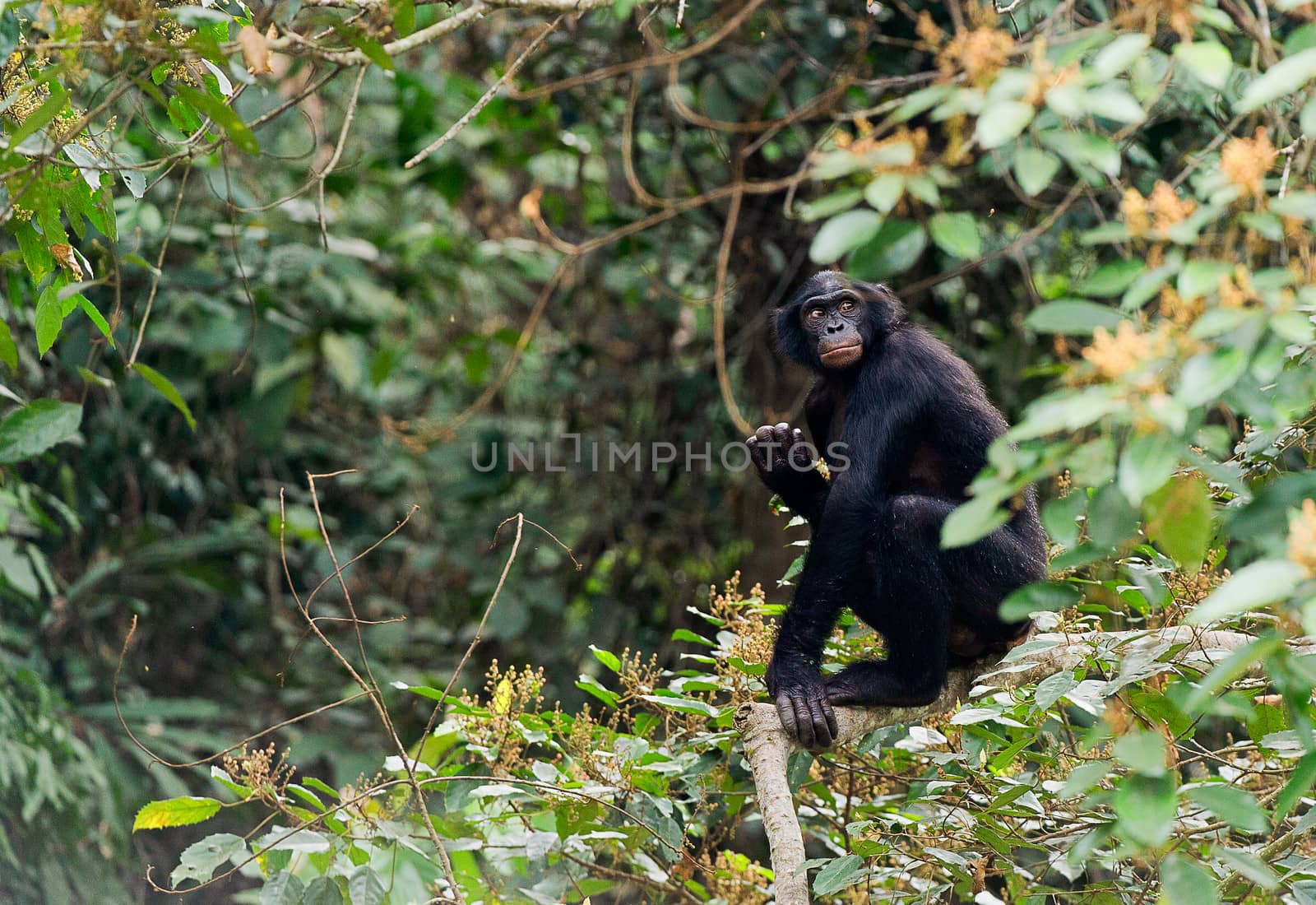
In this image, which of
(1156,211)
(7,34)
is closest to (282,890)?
(7,34)

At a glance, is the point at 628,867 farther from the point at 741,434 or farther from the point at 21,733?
the point at 741,434

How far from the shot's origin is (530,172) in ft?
33.4

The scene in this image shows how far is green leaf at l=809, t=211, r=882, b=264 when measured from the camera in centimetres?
201

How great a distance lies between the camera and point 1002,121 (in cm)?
183

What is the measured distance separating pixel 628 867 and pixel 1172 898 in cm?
292

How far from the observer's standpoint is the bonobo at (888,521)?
4.16m

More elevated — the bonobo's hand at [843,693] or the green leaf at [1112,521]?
the green leaf at [1112,521]

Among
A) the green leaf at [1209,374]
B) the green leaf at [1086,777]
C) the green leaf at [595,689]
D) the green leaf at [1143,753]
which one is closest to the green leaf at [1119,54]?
the green leaf at [1209,374]

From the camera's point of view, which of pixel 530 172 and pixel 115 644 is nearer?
pixel 115 644

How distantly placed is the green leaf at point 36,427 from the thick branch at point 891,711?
2563mm

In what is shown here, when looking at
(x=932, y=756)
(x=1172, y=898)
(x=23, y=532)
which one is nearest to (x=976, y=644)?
(x=932, y=756)

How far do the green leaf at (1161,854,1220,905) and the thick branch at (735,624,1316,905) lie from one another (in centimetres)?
108

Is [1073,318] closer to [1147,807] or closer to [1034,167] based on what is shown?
[1034,167]

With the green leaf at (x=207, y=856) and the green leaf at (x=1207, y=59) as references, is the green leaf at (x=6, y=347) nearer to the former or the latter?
the green leaf at (x=207, y=856)
